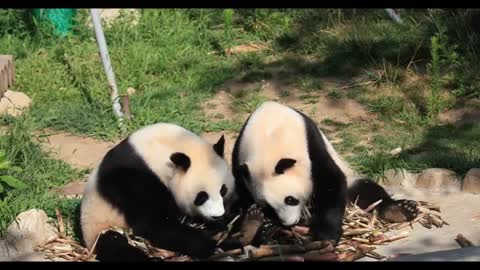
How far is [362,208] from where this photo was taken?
5895 millimetres

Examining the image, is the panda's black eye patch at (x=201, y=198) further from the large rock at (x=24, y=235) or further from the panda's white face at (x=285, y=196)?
the large rock at (x=24, y=235)

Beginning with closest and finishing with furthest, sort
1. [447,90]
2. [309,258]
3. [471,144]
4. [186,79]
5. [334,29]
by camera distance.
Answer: [309,258]
[471,144]
[447,90]
[186,79]
[334,29]

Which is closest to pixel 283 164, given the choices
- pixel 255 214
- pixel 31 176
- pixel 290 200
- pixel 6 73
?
pixel 290 200

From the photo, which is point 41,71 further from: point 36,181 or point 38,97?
point 36,181

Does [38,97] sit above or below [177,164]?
below

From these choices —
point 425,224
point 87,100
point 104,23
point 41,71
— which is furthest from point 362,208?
→ point 104,23

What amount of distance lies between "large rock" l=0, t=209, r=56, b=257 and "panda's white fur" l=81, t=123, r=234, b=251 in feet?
1.31

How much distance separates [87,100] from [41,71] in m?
0.91

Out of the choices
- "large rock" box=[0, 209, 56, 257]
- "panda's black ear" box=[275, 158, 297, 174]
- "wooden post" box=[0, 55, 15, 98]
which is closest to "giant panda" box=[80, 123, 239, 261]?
"panda's black ear" box=[275, 158, 297, 174]

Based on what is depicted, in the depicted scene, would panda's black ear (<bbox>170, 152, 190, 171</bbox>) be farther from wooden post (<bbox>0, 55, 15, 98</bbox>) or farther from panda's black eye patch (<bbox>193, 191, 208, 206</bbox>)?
wooden post (<bbox>0, 55, 15, 98</bbox>)

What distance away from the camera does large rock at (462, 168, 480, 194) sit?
6.24 m

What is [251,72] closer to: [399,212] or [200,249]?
[399,212]

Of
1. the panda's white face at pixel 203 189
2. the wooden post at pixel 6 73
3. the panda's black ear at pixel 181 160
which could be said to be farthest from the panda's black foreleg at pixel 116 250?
the wooden post at pixel 6 73

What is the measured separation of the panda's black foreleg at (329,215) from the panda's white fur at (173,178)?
53 centimetres
